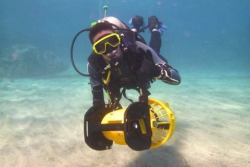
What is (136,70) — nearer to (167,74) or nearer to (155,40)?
(167,74)

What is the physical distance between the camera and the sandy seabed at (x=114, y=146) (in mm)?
4715

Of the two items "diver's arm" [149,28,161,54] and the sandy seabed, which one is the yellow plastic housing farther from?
"diver's arm" [149,28,161,54]

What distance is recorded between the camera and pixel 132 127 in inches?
115

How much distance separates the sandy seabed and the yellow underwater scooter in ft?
4.55

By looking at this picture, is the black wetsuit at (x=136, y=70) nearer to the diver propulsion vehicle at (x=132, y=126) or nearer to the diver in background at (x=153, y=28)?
the diver propulsion vehicle at (x=132, y=126)

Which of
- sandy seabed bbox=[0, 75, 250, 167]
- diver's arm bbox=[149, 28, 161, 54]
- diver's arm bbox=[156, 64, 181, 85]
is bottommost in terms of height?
sandy seabed bbox=[0, 75, 250, 167]

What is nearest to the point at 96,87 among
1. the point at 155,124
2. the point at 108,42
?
the point at 108,42

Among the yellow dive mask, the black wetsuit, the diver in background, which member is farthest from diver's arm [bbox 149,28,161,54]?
the yellow dive mask

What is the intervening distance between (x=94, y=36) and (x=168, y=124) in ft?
4.55

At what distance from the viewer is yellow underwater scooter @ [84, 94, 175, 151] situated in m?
2.90

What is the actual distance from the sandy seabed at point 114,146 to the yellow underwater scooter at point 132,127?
1.39 meters

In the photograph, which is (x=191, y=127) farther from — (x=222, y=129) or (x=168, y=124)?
(x=168, y=124)

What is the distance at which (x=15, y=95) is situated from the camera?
1108cm

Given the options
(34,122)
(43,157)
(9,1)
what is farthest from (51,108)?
(9,1)
